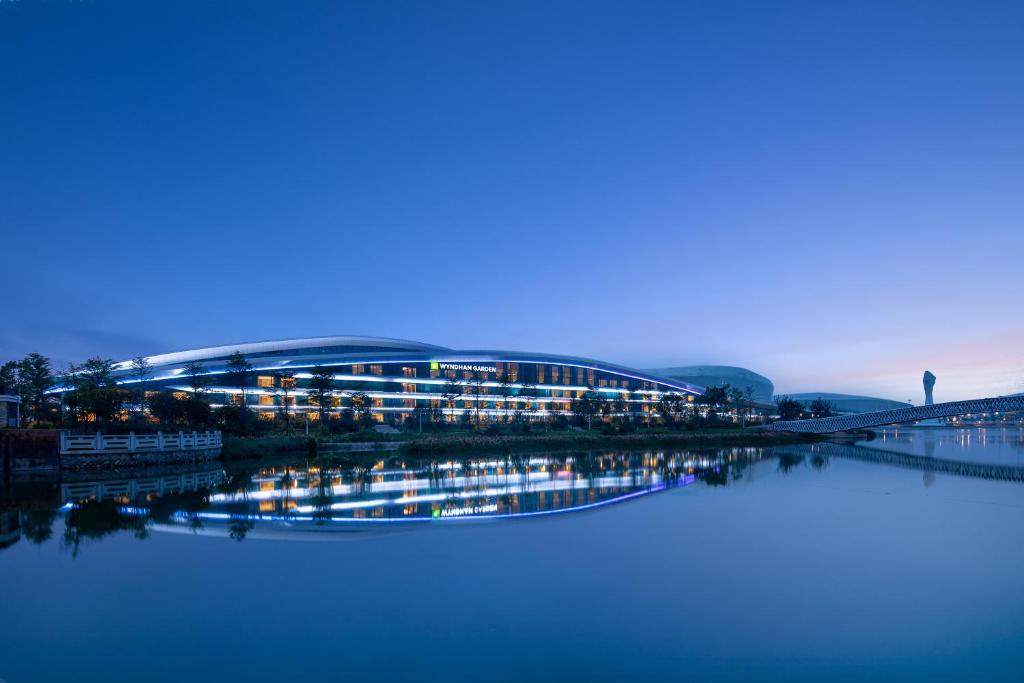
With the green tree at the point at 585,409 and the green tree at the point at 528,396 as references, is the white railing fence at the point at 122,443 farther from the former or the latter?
the green tree at the point at 528,396

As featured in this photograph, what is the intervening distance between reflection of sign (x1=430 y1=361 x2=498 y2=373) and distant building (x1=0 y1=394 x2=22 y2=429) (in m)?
46.4

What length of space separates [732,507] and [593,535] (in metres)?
6.01

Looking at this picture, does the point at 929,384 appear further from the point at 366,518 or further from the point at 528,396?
the point at 366,518

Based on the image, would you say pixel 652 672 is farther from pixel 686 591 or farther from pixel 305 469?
Answer: pixel 305 469

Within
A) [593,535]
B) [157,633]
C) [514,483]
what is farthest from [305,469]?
[157,633]

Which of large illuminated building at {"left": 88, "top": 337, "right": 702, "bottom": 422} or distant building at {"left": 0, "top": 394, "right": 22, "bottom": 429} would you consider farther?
large illuminated building at {"left": 88, "top": 337, "right": 702, "bottom": 422}

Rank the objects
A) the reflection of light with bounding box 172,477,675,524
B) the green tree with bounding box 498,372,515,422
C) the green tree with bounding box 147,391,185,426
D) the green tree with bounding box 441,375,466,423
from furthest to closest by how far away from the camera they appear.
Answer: the green tree with bounding box 441,375,466,423
the green tree with bounding box 498,372,515,422
the green tree with bounding box 147,391,185,426
the reflection of light with bounding box 172,477,675,524

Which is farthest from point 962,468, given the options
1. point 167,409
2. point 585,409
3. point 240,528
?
point 167,409

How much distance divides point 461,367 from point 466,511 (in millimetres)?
61459

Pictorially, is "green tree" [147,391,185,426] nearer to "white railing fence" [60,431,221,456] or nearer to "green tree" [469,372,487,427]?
"white railing fence" [60,431,221,456]

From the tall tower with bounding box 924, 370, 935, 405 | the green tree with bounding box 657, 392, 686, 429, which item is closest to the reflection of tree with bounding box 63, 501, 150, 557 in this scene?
the green tree with bounding box 657, 392, 686, 429

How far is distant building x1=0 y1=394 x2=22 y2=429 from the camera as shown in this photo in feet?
99.3

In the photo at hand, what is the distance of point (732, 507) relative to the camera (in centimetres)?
1656

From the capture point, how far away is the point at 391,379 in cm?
7156
